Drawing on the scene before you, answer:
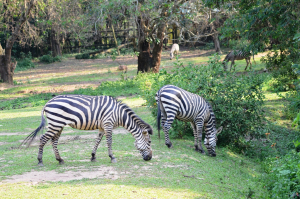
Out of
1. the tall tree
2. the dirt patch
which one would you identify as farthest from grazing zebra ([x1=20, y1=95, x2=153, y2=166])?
the tall tree

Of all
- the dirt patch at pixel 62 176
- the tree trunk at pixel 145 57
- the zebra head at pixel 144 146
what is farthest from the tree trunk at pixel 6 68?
the dirt patch at pixel 62 176

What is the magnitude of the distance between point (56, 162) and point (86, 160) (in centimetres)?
61

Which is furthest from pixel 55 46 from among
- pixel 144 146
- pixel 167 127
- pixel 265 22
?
pixel 144 146

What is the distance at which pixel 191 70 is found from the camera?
33.9ft

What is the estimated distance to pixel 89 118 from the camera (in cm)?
666

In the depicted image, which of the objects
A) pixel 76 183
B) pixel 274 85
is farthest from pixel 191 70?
pixel 274 85

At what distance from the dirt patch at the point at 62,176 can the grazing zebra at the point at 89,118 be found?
1.92ft

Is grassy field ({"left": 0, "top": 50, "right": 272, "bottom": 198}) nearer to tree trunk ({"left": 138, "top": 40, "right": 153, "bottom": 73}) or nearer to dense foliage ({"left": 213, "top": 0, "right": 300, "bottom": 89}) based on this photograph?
dense foliage ({"left": 213, "top": 0, "right": 300, "bottom": 89})

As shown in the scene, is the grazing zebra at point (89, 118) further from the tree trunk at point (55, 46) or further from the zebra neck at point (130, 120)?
the tree trunk at point (55, 46)

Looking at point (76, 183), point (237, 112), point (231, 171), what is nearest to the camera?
point (76, 183)

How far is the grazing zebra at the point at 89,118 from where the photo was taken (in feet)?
21.2

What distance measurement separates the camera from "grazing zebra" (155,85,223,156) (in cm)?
833

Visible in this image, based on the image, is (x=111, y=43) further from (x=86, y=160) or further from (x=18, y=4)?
(x=86, y=160)

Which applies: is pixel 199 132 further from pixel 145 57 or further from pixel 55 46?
pixel 55 46
